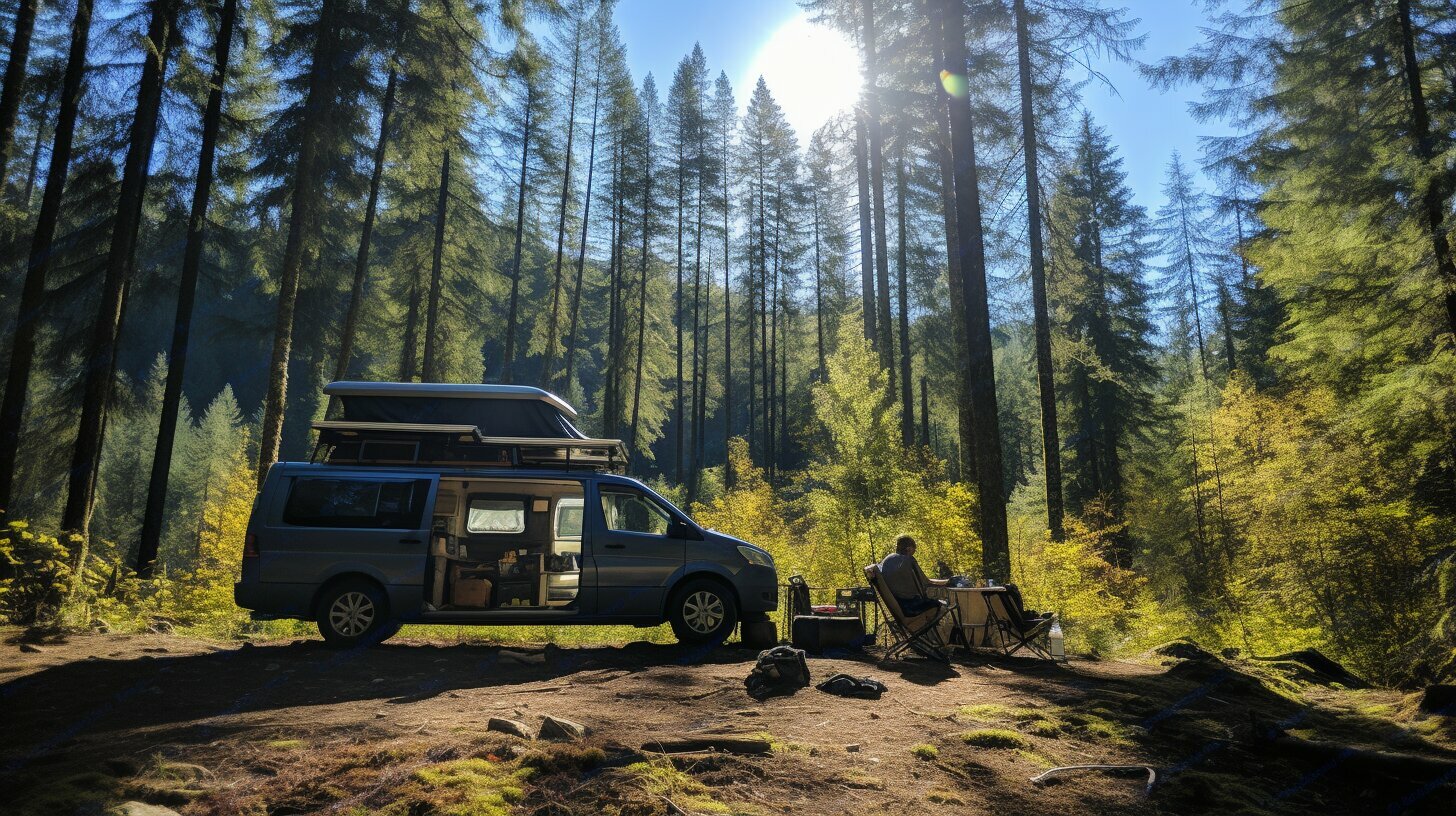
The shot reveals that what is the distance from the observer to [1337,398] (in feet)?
51.2

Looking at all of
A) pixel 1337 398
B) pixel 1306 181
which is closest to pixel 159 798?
pixel 1306 181

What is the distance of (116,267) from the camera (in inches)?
445

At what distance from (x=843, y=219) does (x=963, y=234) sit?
12.8 meters

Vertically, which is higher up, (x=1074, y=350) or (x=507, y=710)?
(x=1074, y=350)

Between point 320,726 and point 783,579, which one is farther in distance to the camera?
point 783,579

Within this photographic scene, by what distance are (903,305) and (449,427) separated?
61.2 ft

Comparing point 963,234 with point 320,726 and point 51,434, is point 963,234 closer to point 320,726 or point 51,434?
point 320,726

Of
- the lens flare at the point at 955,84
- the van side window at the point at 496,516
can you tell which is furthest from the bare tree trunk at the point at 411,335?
the lens flare at the point at 955,84

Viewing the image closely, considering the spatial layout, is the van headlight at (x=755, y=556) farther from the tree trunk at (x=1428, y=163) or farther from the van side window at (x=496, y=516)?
the tree trunk at (x=1428, y=163)

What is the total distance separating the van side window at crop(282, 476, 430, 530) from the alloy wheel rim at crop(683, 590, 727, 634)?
3.30 meters

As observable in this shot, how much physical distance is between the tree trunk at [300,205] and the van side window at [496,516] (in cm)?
595

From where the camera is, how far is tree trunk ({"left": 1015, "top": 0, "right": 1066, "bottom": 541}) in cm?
1627

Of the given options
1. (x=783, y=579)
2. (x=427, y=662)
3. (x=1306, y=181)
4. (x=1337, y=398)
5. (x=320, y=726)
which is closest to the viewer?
(x=320, y=726)

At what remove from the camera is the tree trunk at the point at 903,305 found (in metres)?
23.4
